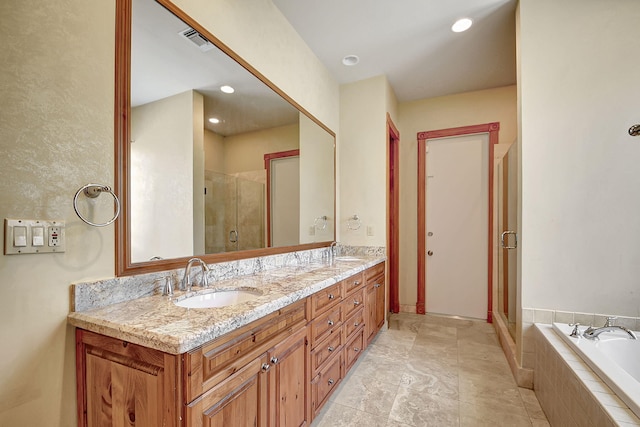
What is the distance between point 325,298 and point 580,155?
1.92 meters

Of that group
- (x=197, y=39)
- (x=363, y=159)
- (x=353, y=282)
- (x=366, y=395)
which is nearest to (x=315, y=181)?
A: (x=363, y=159)

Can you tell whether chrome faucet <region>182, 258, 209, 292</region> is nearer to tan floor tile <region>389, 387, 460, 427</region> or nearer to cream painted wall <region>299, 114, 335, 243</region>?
cream painted wall <region>299, 114, 335, 243</region>

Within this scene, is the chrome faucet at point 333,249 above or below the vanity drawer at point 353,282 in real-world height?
above

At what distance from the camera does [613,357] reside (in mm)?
1551

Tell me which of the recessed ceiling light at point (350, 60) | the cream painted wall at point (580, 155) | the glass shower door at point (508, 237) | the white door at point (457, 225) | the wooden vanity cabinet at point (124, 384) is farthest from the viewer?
the white door at point (457, 225)

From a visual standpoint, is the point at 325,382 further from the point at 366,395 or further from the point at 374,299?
the point at 374,299

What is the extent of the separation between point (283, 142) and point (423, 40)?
1.56 metres

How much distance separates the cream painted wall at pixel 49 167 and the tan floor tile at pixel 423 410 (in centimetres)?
164

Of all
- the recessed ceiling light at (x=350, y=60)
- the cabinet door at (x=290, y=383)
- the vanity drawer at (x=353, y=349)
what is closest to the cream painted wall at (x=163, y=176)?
the cabinet door at (x=290, y=383)

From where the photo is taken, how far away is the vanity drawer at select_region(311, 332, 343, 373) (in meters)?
1.55

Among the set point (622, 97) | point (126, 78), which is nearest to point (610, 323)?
point (622, 97)

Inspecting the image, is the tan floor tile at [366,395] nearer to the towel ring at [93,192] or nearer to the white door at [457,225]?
the towel ring at [93,192]

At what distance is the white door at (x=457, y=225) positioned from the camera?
335 centimetres

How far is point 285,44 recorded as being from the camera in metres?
2.23
